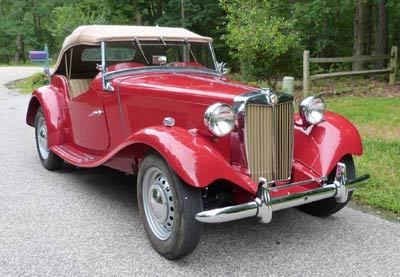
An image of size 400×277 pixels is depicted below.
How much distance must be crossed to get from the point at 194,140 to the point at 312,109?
1198 millimetres

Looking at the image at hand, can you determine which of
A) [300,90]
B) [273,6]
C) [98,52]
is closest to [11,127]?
[98,52]

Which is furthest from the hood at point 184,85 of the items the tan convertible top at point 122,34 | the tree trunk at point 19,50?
the tree trunk at point 19,50

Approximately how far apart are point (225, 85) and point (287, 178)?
0.99 meters

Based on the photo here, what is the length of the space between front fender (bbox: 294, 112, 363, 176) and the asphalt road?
611mm

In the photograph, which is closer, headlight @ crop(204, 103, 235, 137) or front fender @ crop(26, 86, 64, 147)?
headlight @ crop(204, 103, 235, 137)

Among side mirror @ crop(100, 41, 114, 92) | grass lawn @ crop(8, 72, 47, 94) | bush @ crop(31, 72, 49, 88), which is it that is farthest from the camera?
bush @ crop(31, 72, 49, 88)

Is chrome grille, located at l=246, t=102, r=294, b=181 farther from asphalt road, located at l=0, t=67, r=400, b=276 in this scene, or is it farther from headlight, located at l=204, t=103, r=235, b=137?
asphalt road, located at l=0, t=67, r=400, b=276

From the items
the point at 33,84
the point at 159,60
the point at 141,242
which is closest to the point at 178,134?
the point at 141,242

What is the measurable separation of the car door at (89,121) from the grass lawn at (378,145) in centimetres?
273

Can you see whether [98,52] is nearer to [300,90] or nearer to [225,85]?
[225,85]

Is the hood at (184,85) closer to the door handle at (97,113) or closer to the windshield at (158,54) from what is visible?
the windshield at (158,54)

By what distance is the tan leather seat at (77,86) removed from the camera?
6.06 m

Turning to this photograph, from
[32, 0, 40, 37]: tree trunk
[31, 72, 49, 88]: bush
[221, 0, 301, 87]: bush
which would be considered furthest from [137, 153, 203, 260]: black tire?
[32, 0, 40, 37]: tree trunk

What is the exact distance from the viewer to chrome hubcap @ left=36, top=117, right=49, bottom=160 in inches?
247
